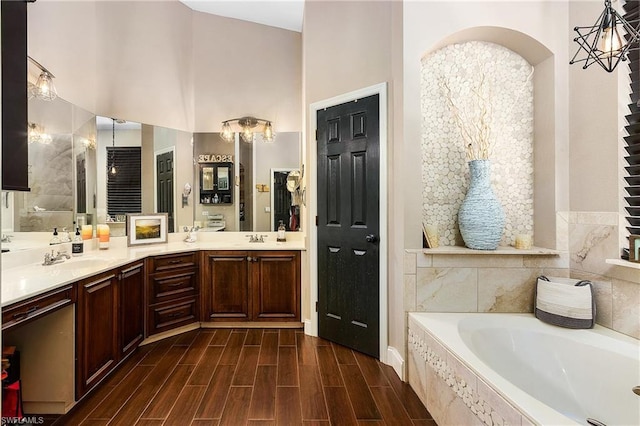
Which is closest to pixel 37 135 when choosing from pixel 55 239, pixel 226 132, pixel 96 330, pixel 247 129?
pixel 55 239

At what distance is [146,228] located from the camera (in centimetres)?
352

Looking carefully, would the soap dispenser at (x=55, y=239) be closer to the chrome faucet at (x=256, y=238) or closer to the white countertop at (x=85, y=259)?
the white countertop at (x=85, y=259)

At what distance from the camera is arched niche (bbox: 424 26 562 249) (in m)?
2.48

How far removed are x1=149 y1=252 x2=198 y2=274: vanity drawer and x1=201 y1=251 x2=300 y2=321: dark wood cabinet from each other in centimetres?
16

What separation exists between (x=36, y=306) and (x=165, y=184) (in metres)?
2.04

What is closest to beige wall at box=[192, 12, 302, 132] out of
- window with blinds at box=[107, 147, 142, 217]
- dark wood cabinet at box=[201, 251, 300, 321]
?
window with blinds at box=[107, 147, 142, 217]

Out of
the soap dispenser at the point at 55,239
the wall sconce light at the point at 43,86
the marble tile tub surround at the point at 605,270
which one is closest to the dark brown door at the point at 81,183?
the soap dispenser at the point at 55,239

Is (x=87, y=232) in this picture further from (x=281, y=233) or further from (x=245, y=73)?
(x=245, y=73)

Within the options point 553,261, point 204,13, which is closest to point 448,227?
point 553,261

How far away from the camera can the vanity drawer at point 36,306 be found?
1688 millimetres

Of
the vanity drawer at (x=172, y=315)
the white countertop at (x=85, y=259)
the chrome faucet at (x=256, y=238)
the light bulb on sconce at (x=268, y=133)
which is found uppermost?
the light bulb on sconce at (x=268, y=133)

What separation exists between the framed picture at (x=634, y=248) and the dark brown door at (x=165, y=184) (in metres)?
3.82

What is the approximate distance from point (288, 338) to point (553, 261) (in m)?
2.25

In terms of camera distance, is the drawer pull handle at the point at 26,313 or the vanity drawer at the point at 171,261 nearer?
the drawer pull handle at the point at 26,313
